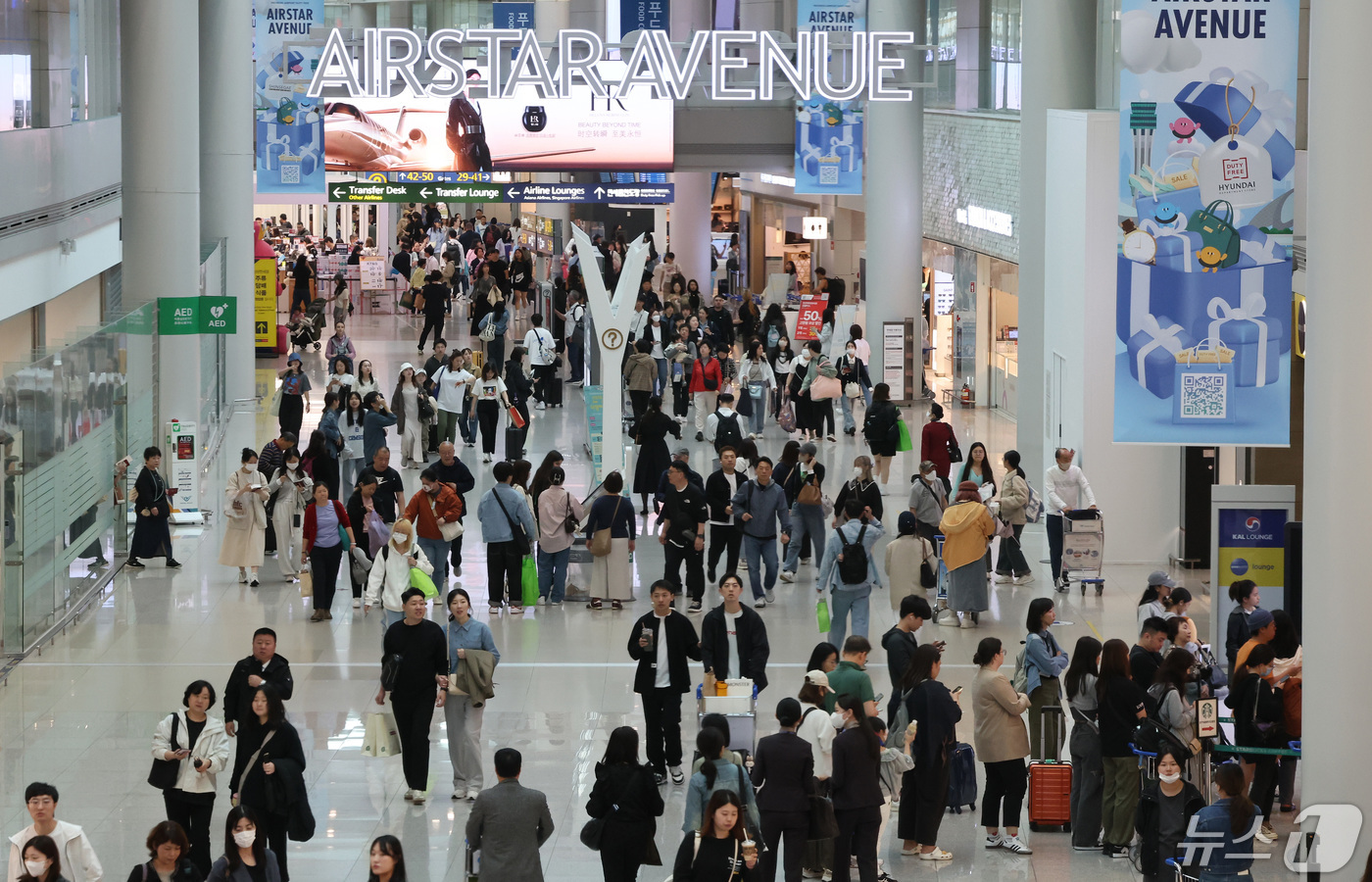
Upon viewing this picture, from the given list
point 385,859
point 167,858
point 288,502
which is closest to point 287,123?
point 288,502

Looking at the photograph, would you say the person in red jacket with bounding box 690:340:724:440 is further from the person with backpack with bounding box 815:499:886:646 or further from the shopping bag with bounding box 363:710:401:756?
the shopping bag with bounding box 363:710:401:756

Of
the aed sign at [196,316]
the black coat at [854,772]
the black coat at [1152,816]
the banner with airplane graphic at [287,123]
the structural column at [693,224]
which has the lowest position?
the black coat at [1152,816]

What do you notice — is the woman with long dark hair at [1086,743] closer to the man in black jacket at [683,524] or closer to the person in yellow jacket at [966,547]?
the person in yellow jacket at [966,547]

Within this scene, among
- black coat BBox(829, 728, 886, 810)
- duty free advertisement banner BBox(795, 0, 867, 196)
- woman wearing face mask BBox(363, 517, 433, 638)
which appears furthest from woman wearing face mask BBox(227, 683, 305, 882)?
duty free advertisement banner BBox(795, 0, 867, 196)

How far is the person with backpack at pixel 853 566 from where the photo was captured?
1396 cm

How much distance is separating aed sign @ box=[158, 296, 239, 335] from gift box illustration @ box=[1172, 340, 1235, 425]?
39.3ft

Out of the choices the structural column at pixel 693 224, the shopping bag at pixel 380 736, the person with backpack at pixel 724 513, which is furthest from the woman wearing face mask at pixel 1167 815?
the structural column at pixel 693 224

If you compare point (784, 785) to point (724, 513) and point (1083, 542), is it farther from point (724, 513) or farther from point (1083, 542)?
point (1083, 542)

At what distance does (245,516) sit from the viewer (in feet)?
55.5

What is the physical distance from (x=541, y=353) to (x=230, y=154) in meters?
5.85

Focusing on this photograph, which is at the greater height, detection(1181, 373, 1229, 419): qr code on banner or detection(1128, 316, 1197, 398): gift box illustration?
detection(1128, 316, 1197, 398): gift box illustration

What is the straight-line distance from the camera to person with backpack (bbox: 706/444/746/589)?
1622 cm

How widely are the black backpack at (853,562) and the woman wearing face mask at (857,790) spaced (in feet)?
14.3

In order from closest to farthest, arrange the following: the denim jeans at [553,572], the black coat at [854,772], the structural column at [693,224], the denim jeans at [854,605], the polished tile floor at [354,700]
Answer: the black coat at [854,772] < the polished tile floor at [354,700] < the denim jeans at [854,605] < the denim jeans at [553,572] < the structural column at [693,224]
